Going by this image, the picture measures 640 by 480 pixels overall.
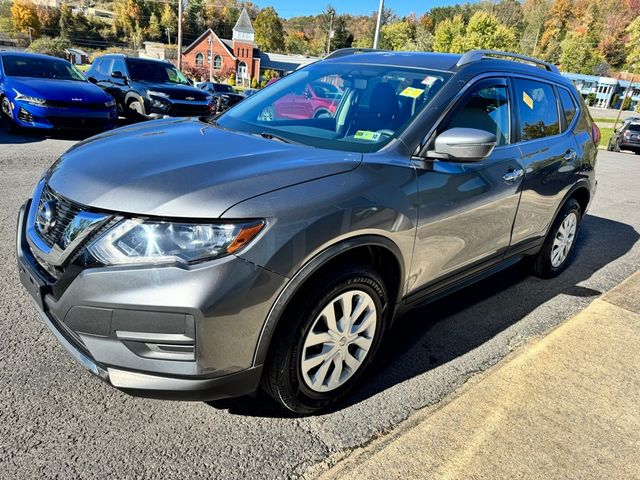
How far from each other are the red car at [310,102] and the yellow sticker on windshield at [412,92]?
444 mm

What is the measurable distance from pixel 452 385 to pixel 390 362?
15.2 inches

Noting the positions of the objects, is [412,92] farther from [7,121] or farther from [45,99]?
[7,121]

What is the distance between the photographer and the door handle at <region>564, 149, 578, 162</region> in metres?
3.95

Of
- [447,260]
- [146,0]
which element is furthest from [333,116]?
[146,0]

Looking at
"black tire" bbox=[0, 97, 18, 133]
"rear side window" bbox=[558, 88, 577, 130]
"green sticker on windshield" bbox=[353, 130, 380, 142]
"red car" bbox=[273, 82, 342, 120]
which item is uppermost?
"rear side window" bbox=[558, 88, 577, 130]

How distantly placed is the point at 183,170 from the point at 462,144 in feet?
4.63

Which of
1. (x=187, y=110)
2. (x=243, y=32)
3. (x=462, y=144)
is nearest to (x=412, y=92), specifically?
(x=462, y=144)

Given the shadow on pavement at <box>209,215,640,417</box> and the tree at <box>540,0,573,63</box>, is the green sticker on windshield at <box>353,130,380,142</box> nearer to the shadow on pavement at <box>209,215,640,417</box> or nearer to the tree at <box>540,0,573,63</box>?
the shadow on pavement at <box>209,215,640,417</box>

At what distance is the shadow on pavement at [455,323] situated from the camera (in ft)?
8.75

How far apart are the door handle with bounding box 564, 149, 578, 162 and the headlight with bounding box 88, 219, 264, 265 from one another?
125 inches

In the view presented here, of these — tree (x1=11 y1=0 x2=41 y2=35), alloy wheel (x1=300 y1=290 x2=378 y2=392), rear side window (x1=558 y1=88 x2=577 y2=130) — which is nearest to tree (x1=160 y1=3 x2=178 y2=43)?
tree (x1=11 y1=0 x2=41 y2=35)

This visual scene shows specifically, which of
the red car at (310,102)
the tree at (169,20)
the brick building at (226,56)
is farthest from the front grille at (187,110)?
the tree at (169,20)

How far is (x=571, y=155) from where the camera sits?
403 cm

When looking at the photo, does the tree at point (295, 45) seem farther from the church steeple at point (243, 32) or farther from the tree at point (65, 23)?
the tree at point (65, 23)
